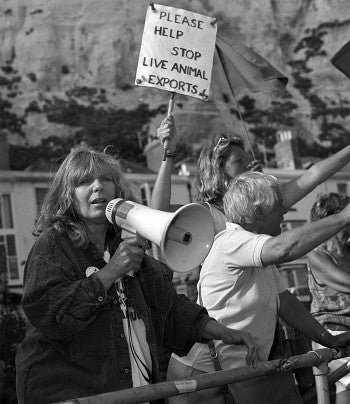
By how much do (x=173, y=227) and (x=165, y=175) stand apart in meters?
1.97

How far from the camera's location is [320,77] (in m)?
50.1

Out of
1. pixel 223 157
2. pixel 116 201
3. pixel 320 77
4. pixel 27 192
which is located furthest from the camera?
pixel 320 77

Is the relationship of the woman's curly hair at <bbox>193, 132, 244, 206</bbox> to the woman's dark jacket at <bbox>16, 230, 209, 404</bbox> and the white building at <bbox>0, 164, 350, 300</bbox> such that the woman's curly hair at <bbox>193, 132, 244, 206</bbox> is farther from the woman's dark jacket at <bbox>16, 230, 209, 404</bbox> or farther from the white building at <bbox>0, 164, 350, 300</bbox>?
the white building at <bbox>0, 164, 350, 300</bbox>

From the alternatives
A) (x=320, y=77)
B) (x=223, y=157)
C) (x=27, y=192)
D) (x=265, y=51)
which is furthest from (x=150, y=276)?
(x=265, y=51)

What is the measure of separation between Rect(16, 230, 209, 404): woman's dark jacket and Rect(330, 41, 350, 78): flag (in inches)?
104

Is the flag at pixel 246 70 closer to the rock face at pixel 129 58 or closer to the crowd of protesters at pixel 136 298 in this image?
the crowd of protesters at pixel 136 298

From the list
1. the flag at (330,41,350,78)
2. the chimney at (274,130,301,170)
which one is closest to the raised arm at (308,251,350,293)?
the flag at (330,41,350,78)

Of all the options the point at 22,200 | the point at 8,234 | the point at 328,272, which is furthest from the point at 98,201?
the point at 22,200

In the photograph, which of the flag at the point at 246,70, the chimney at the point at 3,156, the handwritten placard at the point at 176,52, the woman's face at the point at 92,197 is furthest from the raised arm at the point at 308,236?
the chimney at the point at 3,156

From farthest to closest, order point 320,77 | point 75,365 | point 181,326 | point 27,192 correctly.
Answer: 1. point 320,77
2. point 27,192
3. point 181,326
4. point 75,365

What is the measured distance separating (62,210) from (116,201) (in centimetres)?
24

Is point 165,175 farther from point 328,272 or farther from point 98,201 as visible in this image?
point 98,201

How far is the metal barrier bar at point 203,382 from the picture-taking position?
7.63ft

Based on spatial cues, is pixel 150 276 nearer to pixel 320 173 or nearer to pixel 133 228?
pixel 133 228
